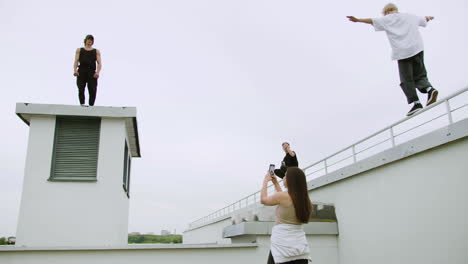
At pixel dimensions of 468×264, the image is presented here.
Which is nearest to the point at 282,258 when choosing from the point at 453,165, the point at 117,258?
the point at 453,165

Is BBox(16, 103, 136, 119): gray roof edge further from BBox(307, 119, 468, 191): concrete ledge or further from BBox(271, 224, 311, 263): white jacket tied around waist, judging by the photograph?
BBox(271, 224, 311, 263): white jacket tied around waist

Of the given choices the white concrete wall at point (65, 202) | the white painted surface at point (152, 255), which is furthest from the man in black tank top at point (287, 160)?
the white concrete wall at point (65, 202)

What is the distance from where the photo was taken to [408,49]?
682cm

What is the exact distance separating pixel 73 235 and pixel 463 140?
7.00 meters

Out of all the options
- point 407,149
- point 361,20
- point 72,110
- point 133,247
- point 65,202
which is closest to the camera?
point 407,149

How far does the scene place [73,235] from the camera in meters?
7.68

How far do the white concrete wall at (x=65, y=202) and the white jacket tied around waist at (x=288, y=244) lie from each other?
4649mm

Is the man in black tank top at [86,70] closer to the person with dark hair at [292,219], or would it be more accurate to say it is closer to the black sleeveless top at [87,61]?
the black sleeveless top at [87,61]

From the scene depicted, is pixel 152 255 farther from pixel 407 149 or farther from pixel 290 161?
pixel 407 149

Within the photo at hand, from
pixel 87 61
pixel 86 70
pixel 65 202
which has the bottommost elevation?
pixel 65 202

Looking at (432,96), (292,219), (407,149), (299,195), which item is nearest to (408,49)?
(432,96)

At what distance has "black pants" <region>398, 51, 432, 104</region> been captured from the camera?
6.84 metres

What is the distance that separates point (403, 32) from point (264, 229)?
4.37 m

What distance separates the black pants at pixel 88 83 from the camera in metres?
8.78
